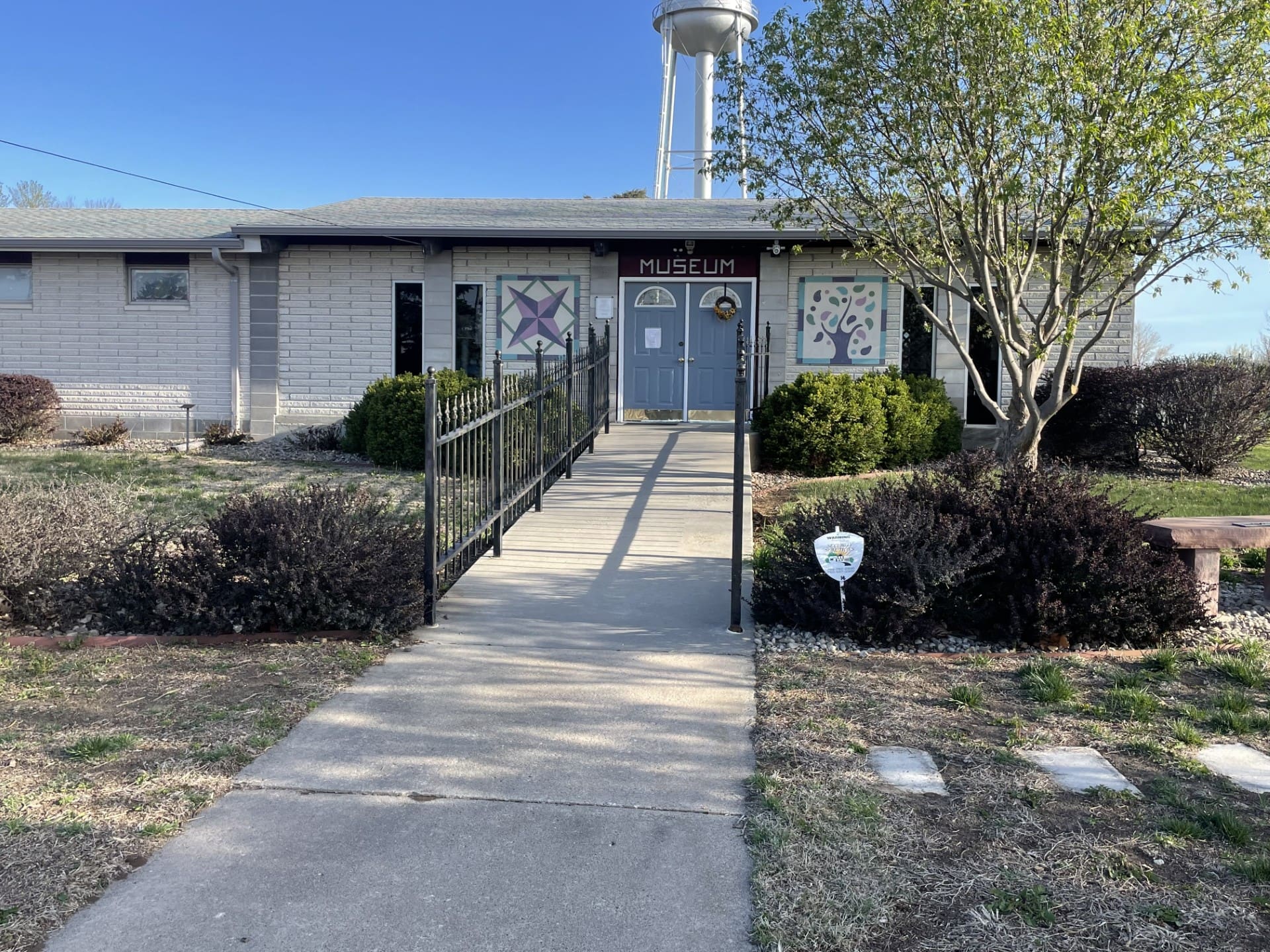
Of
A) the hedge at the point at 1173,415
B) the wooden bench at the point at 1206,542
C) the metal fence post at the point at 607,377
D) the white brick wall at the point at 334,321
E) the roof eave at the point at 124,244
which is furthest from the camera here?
the white brick wall at the point at 334,321

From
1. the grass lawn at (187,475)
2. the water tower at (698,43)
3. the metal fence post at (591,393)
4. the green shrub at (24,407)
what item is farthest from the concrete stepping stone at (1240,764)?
the water tower at (698,43)

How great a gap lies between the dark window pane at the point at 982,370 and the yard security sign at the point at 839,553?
415 inches

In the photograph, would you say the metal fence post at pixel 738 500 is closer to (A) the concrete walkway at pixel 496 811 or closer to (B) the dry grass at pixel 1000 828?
(A) the concrete walkway at pixel 496 811

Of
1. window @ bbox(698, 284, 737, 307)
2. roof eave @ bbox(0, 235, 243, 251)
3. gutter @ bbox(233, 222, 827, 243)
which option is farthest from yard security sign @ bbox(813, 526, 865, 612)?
roof eave @ bbox(0, 235, 243, 251)

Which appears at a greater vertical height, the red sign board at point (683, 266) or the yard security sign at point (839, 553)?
the red sign board at point (683, 266)

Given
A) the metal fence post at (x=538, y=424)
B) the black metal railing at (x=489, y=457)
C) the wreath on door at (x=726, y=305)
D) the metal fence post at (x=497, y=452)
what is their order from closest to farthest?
1. the black metal railing at (x=489, y=457)
2. the metal fence post at (x=497, y=452)
3. the metal fence post at (x=538, y=424)
4. the wreath on door at (x=726, y=305)

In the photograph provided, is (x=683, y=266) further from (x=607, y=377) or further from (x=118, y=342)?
(x=118, y=342)

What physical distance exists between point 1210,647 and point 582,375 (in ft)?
24.4

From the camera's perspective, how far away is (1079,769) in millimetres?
4250

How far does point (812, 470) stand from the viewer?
1338 centimetres

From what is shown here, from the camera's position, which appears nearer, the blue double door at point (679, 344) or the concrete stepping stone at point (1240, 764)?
the concrete stepping stone at point (1240, 764)

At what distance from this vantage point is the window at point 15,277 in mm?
16938

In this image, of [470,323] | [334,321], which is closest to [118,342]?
[334,321]

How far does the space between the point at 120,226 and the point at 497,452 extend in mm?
13408
